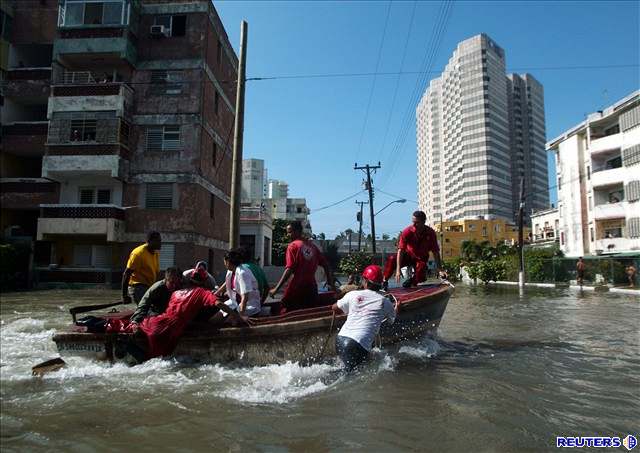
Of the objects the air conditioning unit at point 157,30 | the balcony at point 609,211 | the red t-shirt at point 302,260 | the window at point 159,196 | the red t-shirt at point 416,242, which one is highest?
the air conditioning unit at point 157,30

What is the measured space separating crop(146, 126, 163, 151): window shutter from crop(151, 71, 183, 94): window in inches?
77.1

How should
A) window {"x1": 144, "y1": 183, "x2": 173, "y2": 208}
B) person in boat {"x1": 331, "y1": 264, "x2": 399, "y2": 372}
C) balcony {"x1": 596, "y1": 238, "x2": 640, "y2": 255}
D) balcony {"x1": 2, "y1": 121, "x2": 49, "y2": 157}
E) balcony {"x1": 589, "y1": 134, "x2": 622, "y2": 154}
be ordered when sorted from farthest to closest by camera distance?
balcony {"x1": 589, "y1": 134, "x2": 622, "y2": 154}
balcony {"x1": 596, "y1": 238, "x2": 640, "y2": 255}
balcony {"x1": 2, "y1": 121, "x2": 49, "y2": 157}
window {"x1": 144, "y1": 183, "x2": 173, "y2": 208}
person in boat {"x1": 331, "y1": 264, "x2": 399, "y2": 372}

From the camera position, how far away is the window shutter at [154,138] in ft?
75.2

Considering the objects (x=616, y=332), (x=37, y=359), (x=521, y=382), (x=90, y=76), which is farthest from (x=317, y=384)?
(x=90, y=76)

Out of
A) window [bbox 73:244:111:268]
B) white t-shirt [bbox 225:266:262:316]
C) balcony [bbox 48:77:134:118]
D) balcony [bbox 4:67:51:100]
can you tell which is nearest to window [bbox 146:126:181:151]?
balcony [bbox 48:77:134:118]

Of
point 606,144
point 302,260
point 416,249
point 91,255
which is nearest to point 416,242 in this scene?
point 416,249

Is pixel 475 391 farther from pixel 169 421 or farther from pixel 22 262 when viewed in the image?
pixel 22 262

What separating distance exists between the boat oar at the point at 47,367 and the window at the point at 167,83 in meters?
19.3

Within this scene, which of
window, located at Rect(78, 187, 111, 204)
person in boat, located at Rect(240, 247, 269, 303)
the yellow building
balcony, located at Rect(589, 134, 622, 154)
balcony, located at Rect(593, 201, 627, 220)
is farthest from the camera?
the yellow building

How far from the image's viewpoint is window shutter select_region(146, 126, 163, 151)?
22.9 m

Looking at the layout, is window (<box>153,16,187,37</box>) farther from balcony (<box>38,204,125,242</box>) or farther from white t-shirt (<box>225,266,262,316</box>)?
white t-shirt (<box>225,266,262,316</box>)

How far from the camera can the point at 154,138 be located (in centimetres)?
2305

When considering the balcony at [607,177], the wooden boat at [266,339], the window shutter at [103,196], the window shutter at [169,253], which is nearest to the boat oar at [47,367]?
the wooden boat at [266,339]

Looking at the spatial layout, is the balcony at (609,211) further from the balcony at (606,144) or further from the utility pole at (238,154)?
the utility pole at (238,154)
